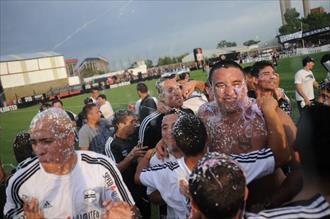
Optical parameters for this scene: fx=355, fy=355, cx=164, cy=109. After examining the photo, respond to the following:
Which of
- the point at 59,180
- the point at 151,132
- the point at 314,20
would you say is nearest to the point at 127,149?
the point at 151,132

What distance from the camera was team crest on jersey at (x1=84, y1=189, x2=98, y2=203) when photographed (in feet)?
8.34

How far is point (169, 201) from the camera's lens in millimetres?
2600

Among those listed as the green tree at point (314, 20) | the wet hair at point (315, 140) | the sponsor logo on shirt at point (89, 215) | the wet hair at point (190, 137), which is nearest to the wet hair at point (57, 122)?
the sponsor logo on shirt at point (89, 215)

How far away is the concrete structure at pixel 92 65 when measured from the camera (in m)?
79.2

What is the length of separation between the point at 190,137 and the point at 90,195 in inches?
33.6

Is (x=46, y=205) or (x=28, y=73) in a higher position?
(x=28, y=73)

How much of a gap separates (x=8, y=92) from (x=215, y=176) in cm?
3907

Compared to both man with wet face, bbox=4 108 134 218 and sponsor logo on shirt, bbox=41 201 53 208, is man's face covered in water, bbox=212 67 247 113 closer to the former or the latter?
man with wet face, bbox=4 108 134 218

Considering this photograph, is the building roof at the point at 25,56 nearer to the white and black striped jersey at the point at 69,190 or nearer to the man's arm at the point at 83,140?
the man's arm at the point at 83,140

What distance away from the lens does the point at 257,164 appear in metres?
2.43

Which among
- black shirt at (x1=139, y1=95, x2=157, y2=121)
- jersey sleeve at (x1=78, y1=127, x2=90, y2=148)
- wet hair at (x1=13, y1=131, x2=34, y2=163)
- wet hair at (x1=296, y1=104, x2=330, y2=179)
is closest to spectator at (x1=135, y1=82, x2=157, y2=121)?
black shirt at (x1=139, y1=95, x2=157, y2=121)

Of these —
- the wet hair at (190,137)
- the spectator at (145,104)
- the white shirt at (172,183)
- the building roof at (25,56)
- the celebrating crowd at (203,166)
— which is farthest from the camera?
the building roof at (25,56)

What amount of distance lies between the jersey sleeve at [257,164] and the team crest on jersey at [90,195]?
105 cm

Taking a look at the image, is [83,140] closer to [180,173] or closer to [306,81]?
[180,173]
